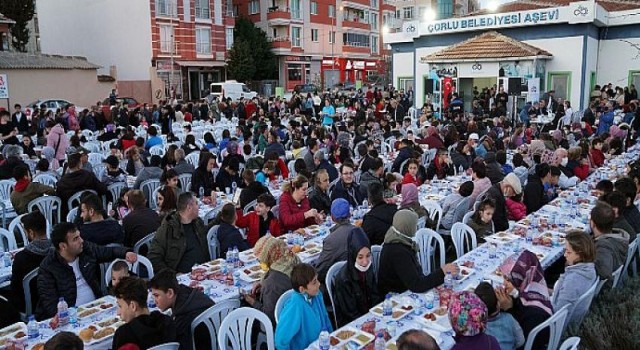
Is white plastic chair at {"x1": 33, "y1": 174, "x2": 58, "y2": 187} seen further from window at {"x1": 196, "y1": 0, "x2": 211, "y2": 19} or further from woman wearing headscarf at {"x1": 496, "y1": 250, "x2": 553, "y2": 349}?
window at {"x1": 196, "y1": 0, "x2": 211, "y2": 19}

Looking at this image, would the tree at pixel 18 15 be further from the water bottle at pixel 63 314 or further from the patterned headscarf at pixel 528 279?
the patterned headscarf at pixel 528 279

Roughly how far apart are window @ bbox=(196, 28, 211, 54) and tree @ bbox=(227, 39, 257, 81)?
1854 mm

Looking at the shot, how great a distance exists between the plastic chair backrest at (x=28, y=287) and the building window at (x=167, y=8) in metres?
35.4

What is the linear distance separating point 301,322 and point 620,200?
4009 millimetres

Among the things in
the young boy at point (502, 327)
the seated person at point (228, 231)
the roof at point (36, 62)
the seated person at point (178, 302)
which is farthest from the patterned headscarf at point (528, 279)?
the roof at point (36, 62)

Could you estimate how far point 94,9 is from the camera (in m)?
39.8

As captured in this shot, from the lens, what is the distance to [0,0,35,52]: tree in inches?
1549

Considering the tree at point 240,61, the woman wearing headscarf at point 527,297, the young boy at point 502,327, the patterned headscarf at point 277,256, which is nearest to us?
the young boy at point 502,327

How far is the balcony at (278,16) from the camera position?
47.8m

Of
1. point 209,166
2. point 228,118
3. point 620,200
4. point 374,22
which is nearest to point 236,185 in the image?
point 209,166

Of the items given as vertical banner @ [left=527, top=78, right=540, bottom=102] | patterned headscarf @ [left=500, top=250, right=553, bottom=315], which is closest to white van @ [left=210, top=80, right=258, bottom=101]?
vertical banner @ [left=527, top=78, right=540, bottom=102]

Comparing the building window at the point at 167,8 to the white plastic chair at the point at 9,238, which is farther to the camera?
the building window at the point at 167,8

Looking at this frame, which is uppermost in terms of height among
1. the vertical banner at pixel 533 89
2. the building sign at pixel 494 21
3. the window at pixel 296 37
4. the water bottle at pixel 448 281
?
the window at pixel 296 37

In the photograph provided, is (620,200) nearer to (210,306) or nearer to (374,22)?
(210,306)
